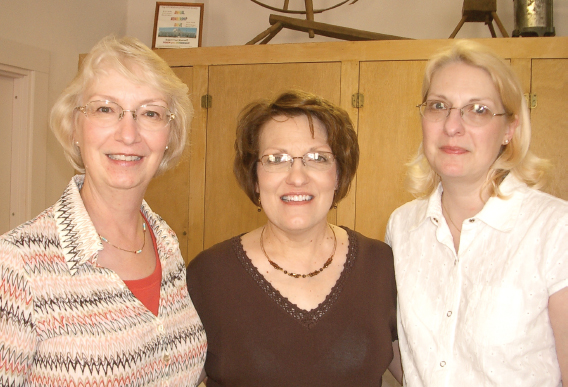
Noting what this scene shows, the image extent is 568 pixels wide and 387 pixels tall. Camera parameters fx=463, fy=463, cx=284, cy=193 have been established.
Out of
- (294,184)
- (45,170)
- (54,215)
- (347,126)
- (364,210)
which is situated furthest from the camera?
(45,170)

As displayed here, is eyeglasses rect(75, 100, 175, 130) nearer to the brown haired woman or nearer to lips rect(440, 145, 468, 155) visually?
the brown haired woman

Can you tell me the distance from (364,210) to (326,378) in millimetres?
1462

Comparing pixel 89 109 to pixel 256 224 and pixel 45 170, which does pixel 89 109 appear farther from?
pixel 45 170

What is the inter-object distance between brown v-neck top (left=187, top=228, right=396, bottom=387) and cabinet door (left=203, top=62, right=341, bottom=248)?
1.31m

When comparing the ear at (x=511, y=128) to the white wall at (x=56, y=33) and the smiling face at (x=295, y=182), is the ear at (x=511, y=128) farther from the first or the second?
the white wall at (x=56, y=33)

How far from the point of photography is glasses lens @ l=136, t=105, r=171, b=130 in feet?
4.34

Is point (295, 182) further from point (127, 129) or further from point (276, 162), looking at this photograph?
point (127, 129)

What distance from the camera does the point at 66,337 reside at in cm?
109

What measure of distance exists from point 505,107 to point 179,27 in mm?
2438

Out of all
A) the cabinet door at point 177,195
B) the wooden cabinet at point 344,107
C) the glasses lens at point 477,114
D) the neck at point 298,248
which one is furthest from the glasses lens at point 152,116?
the cabinet door at point 177,195

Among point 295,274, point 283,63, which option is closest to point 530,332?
point 295,274

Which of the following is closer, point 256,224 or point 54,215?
point 54,215

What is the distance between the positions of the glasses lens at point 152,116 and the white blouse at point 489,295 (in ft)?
3.07

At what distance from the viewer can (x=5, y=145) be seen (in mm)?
2781
